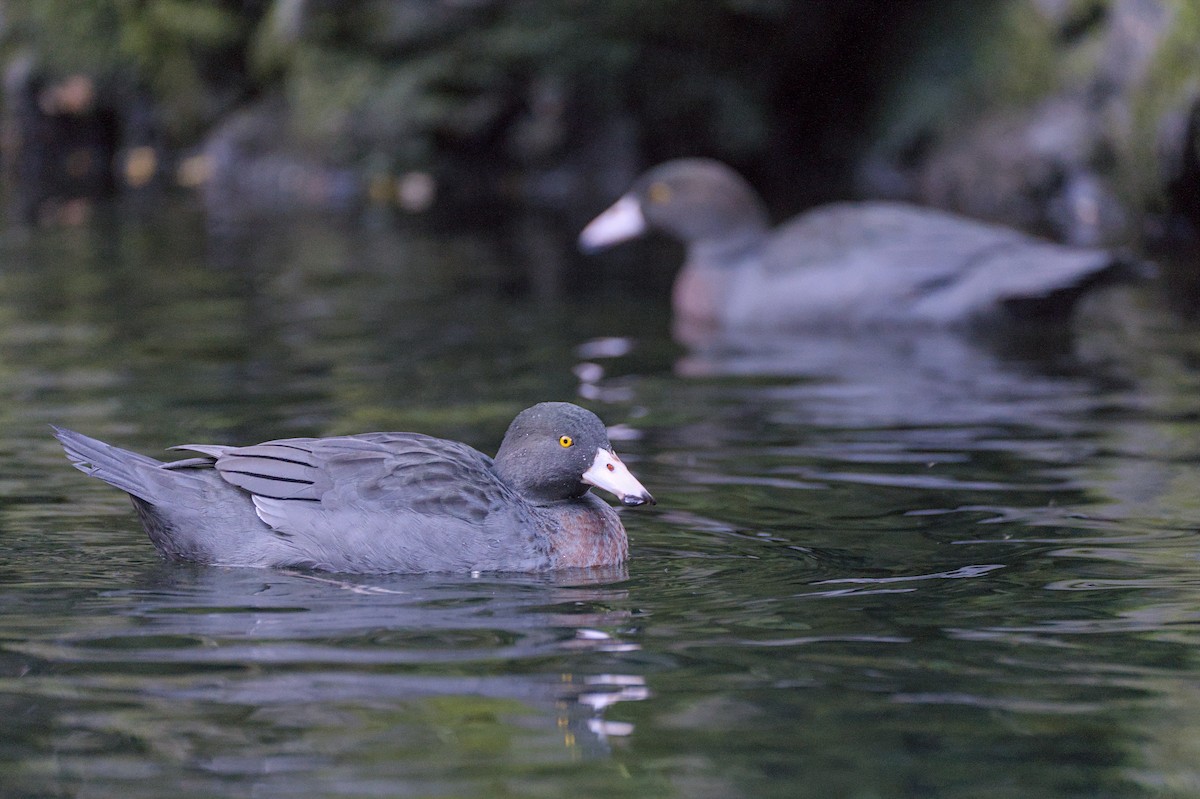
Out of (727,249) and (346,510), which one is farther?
(727,249)

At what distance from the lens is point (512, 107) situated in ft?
65.9

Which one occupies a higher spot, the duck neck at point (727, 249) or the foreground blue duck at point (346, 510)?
the duck neck at point (727, 249)

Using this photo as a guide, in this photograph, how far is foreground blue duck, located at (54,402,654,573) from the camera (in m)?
4.89

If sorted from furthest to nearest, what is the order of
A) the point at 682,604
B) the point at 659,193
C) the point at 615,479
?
the point at 659,193
the point at 615,479
the point at 682,604

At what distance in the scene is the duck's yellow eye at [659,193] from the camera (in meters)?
11.4

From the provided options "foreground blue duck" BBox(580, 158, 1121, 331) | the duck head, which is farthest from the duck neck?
the duck head

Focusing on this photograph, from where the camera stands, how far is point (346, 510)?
4.91 m

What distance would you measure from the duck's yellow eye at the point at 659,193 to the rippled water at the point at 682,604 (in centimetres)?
236

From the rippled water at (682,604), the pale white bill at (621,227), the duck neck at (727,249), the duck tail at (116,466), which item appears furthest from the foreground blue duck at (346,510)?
the pale white bill at (621,227)

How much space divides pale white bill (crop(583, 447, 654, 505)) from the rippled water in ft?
0.67

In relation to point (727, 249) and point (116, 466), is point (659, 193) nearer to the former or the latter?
point (727, 249)

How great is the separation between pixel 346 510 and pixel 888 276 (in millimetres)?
5865

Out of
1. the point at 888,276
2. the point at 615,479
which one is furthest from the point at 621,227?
the point at 615,479

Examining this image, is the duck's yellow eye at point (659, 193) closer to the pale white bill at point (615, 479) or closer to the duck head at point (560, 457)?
the duck head at point (560, 457)
